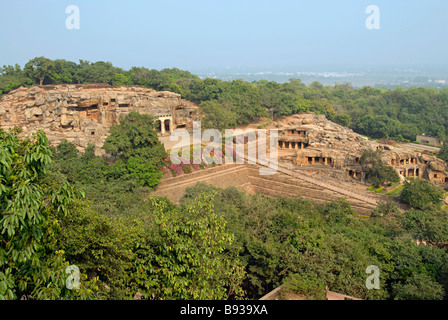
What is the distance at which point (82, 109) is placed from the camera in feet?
94.6

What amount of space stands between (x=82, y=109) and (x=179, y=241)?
77.5 feet

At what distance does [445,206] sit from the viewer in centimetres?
2092

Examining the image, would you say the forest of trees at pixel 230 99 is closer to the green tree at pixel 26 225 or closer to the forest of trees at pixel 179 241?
the forest of trees at pixel 179 241

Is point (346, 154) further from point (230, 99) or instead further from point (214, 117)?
point (230, 99)

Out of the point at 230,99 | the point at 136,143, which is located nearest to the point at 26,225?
the point at 136,143

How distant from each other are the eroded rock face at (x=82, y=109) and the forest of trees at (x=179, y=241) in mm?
6352

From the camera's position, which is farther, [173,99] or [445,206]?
[173,99]

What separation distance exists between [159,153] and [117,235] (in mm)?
13636

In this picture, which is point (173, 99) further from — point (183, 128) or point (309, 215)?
point (309, 215)

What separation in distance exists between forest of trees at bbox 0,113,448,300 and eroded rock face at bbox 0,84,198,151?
20.8ft

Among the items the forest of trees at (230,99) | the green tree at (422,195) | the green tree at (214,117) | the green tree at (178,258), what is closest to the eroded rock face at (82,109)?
the forest of trees at (230,99)

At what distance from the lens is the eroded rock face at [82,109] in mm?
26297

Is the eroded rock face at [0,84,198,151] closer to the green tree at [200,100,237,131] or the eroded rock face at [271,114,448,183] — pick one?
the green tree at [200,100,237,131]
